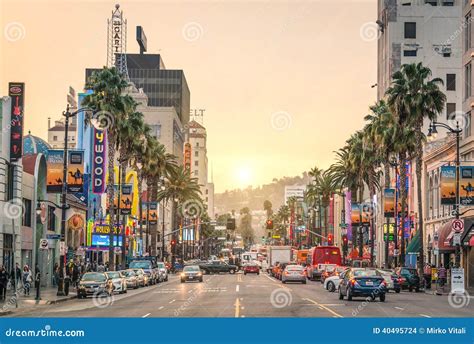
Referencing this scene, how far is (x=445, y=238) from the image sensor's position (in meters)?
70.5

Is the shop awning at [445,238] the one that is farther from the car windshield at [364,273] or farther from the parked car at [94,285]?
the parked car at [94,285]

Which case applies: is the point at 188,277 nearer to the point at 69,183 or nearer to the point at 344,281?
the point at 69,183

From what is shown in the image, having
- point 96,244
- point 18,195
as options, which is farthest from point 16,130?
point 96,244

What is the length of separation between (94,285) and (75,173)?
12.1 m

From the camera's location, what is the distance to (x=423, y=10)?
11662 cm

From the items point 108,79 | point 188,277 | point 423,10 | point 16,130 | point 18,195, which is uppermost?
point 423,10

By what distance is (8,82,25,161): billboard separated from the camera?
55.4m

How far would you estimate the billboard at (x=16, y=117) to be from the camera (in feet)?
182

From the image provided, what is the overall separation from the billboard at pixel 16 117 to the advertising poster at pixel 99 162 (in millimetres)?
28078

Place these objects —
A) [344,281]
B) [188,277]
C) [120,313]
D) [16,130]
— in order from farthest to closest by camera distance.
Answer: [188,277]
[16,130]
[344,281]
[120,313]

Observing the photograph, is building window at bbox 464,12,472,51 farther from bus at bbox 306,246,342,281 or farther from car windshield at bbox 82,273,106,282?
car windshield at bbox 82,273,106,282

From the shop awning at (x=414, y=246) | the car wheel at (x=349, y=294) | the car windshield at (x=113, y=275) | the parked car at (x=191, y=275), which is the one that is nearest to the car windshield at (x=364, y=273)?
the car wheel at (x=349, y=294)

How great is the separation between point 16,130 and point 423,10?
7523 centimetres
